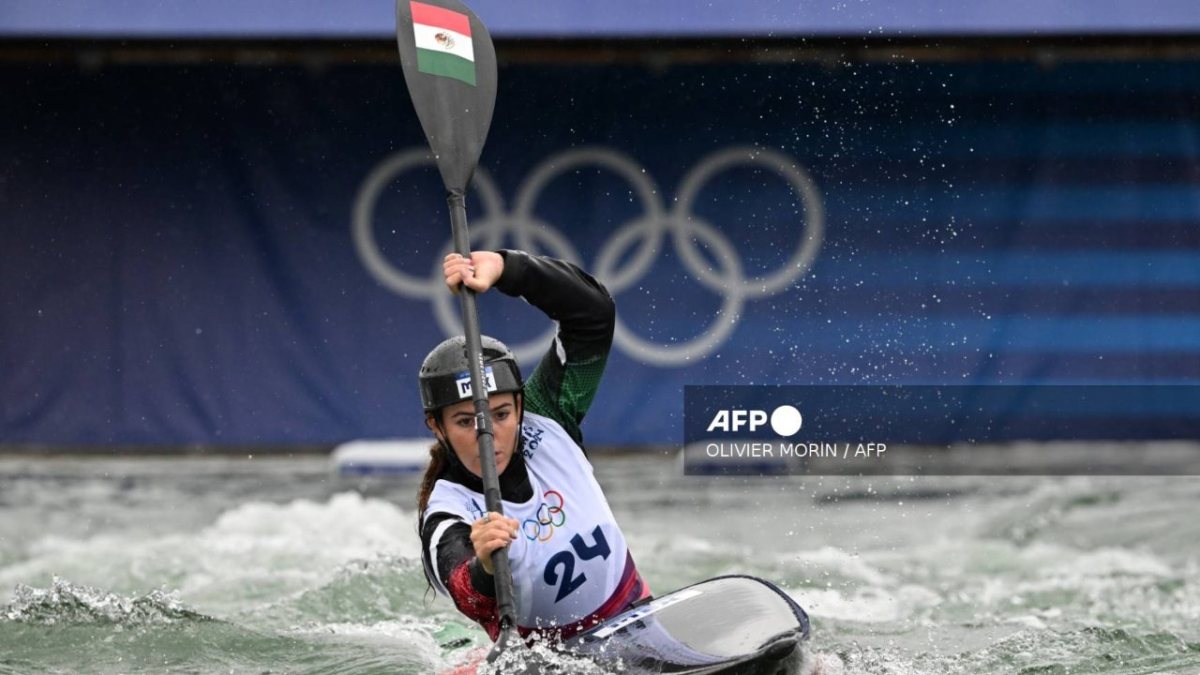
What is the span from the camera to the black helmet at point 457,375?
445cm

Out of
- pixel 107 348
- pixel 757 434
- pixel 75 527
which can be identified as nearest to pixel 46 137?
pixel 107 348

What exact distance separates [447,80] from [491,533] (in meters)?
1.66

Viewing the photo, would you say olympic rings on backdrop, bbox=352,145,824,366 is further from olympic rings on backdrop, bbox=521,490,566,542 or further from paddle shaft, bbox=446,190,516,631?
paddle shaft, bbox=446,190,516,631

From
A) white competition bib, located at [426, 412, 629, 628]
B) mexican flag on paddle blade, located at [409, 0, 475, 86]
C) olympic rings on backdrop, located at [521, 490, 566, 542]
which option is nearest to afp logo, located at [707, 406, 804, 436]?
mexican flag on paddle blade, located at [409, 0, 475, 86]

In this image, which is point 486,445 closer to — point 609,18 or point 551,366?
point 551,366

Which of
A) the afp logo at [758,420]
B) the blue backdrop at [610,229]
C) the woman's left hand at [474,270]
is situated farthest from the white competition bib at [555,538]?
the blue backdrop at [610,229]

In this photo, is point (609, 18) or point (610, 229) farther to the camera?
point (610, 229)

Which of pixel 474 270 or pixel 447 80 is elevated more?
pixel 447 80

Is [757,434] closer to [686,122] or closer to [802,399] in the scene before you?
[802,399]

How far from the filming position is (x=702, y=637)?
4.27m

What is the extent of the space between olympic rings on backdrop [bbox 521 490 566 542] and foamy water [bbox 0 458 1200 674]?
2.70 ft

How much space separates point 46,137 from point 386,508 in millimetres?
3371

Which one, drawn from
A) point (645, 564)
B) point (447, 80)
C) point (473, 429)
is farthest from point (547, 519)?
point (645, 564)

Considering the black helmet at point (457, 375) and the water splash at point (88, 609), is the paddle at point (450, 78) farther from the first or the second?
the water splash at point (88, 609)
